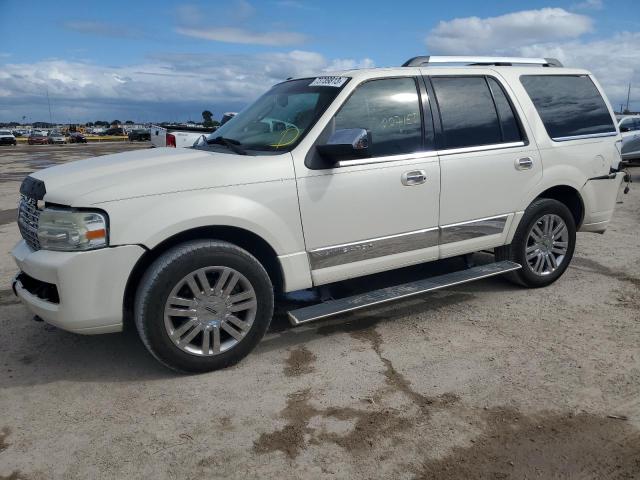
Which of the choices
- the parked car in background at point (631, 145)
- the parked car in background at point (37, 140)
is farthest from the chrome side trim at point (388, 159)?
the parked car in background at point (37, 140)

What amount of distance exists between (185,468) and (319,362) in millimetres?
1283

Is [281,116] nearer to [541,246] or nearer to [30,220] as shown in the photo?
[30,220]

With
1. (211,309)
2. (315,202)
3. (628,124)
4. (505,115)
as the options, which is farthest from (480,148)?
(628,124)

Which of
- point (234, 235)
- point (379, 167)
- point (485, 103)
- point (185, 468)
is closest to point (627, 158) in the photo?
point (485, 103)

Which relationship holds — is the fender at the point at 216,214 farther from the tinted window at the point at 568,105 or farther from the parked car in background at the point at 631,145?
the parked car in background at the point at 631,145

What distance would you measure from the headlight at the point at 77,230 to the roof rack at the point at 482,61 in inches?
107

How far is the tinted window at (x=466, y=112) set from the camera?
426 cm

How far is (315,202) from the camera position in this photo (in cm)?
367

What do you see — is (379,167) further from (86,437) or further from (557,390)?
(86,437)

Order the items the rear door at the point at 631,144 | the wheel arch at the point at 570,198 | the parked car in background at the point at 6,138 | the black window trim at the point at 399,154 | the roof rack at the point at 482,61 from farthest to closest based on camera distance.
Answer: the parked car in background at the point at 6,138 < the rear door at the point at 631,144 < the wheel arch at the point at 570,198 < the roof rack at the point at 482,61 < the black window trim at the point at 399,154

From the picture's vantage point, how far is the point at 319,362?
145 inches

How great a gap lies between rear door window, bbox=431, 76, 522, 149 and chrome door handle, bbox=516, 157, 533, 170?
0.60 ft

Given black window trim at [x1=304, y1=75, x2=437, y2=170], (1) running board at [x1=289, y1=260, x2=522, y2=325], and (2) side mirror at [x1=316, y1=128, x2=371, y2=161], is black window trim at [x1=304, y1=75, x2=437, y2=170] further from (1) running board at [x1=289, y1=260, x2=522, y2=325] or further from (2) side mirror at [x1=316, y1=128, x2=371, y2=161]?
(1) running board at [x1=289, y1=260, x2=522, y2=325]

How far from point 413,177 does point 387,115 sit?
498 mm
